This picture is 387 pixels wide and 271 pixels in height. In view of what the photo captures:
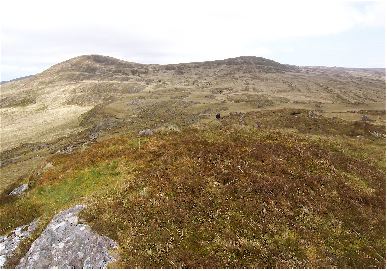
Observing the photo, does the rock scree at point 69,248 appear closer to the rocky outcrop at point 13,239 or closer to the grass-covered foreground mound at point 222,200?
the grass-covered foreground mound at point 222,200

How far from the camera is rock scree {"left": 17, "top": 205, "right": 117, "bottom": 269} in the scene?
20219 mm

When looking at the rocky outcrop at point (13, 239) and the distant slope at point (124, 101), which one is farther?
the distant slope at point (124, 101)

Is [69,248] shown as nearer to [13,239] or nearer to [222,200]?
[13,239]

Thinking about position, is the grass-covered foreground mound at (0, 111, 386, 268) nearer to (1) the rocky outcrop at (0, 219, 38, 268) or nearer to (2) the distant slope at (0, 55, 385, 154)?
(1) the rocky outcrop at (0, 219, 38, 268)

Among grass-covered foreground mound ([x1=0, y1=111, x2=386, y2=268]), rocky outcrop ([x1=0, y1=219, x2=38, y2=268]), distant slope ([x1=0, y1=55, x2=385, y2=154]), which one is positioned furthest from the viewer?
distant slope ([x1=0, y1=55, x2=385, y2=154])

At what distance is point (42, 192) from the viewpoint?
28328 mm

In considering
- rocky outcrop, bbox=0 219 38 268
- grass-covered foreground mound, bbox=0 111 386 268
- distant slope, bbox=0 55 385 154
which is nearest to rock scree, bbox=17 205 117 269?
grass-covered foreground mound, bbox=0 111 386 268

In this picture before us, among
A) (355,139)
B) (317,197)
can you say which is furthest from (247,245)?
(355,139)

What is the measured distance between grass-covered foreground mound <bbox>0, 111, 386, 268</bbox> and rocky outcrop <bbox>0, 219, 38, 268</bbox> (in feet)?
3.62

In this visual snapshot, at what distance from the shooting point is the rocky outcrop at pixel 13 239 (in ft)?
74.8

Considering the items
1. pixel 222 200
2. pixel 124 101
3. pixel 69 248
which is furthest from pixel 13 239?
pixel 124 101

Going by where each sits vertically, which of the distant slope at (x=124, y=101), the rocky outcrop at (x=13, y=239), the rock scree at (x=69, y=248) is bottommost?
the distant slope at (x=124, y=101)

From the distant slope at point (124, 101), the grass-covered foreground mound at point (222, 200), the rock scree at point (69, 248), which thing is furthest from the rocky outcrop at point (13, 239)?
the distant slope at point (124, 101)

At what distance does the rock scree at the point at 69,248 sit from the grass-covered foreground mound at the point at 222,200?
2.17 ft
